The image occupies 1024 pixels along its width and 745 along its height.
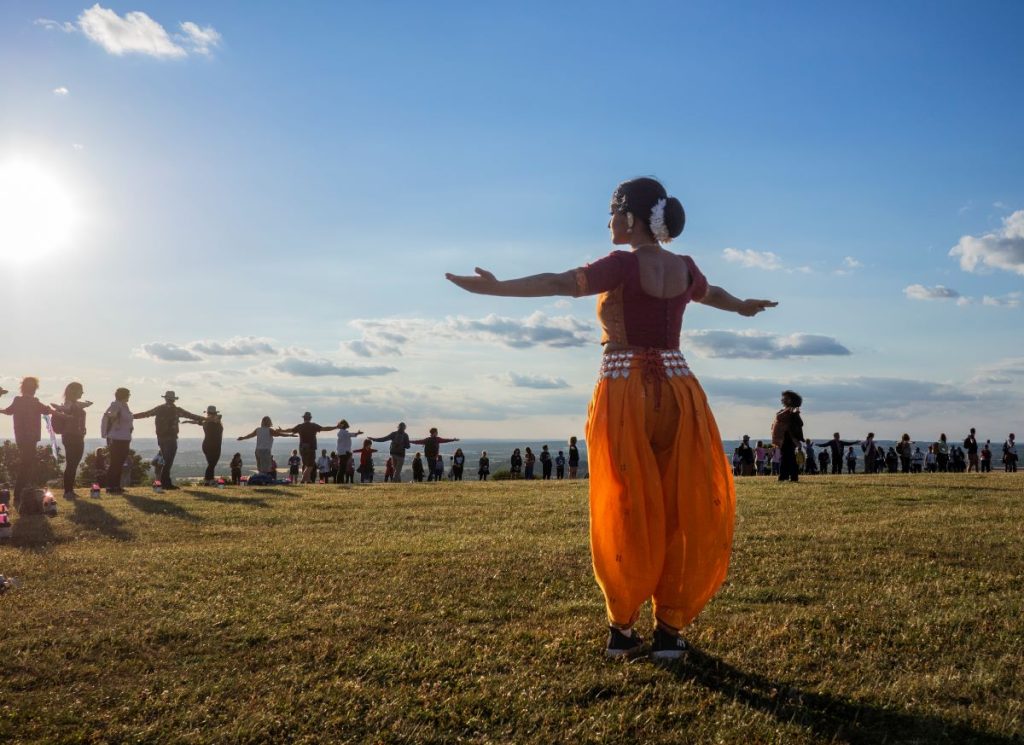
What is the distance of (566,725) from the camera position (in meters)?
3.92

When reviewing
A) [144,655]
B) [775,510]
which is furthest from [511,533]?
[144,655]

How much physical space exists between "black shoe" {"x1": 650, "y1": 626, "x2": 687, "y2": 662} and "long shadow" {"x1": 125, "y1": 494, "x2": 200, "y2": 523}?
980 centimetres

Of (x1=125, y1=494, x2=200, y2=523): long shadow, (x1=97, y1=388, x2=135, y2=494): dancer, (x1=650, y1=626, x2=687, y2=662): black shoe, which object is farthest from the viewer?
(x1=97, y1=388, x2=135, y2=494): dancer

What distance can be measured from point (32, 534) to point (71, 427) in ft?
25.5

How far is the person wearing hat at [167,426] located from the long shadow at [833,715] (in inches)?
754

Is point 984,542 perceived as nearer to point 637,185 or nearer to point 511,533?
point 511,533

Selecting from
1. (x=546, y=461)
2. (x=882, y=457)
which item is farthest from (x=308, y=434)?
(x=882, y=457)

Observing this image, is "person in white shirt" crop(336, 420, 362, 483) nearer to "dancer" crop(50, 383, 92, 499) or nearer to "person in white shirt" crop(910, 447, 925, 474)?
"dancer" crop(50, 383, 92, 499)

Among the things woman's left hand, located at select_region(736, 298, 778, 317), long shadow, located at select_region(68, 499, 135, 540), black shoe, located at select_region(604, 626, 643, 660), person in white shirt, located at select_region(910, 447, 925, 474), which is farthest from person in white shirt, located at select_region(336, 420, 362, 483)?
person in white shirt, located at select_region(910, 447, 925, 474)

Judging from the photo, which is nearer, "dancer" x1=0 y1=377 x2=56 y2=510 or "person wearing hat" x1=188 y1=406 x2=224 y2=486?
"dancer" x1=0 y1=377 x2=56 y2=510

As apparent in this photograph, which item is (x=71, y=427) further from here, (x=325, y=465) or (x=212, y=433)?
(x=325, y=465)

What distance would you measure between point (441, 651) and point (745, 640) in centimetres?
201

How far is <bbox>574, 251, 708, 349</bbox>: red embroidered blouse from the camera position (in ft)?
Result: 17.4

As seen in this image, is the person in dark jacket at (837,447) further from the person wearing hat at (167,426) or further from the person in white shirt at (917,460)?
the person wearing hat at (167,426)
